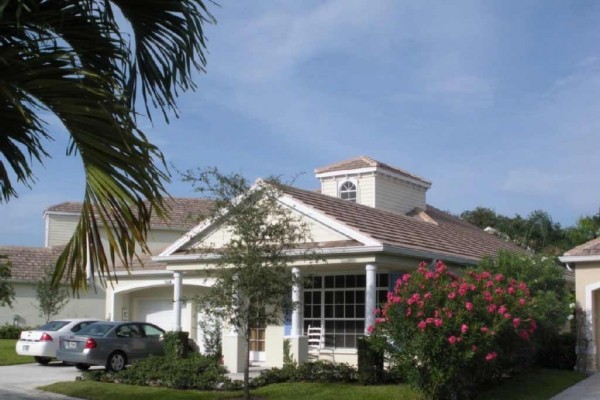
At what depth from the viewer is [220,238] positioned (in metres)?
21.3

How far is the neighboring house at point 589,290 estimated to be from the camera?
19.2m

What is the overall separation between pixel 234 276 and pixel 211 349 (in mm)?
6477

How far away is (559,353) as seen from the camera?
1964 cm

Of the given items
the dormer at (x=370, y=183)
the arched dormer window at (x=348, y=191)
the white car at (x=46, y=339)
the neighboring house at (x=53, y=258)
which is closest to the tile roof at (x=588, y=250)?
the dormer at (x=370, y=183)

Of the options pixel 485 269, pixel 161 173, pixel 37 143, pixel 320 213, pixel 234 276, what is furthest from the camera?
pixel 320 213

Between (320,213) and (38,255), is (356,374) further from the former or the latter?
(38,255)

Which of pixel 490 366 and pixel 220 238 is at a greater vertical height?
pixel 220 238

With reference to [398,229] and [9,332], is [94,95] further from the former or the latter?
[9,332]

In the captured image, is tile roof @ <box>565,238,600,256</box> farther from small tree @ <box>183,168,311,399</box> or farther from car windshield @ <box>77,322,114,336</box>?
car windshield @ <box>77,322,114,336</box>

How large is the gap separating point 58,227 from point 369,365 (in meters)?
30.1

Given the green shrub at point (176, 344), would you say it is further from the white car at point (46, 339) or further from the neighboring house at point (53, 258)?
the neighboring house at point (53, 258)

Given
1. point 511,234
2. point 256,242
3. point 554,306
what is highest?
point 511,234

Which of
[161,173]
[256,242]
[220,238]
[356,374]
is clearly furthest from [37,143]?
[220,238]

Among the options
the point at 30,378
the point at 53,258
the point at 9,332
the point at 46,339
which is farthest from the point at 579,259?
the point at 53,258
